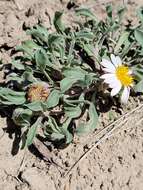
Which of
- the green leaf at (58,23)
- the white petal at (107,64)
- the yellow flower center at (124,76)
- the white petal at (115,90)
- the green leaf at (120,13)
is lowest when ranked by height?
the white petal at (115,90)

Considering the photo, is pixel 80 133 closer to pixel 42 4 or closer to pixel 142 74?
pixel 142 74

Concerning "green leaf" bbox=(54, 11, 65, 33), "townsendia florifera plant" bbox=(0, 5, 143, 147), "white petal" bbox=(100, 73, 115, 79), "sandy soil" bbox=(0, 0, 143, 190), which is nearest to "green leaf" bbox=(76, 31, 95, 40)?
"townsendia florifera plant" bbox=(0, 5, 143, 147)

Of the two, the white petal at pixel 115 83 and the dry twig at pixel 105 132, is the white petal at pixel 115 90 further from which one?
the dry twig at pixel 105 132

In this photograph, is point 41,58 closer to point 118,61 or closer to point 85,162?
point 118,61

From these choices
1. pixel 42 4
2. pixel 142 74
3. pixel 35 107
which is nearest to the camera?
pixel 35 107

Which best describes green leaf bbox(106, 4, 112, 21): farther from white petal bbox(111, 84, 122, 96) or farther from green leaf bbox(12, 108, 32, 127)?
green leaf bbox(12, 108, 32, 127)

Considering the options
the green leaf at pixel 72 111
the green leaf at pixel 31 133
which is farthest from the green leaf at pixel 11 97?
the green leaf at pixel 72 111

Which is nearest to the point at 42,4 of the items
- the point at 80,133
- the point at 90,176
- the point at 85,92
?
the point at 85,92
